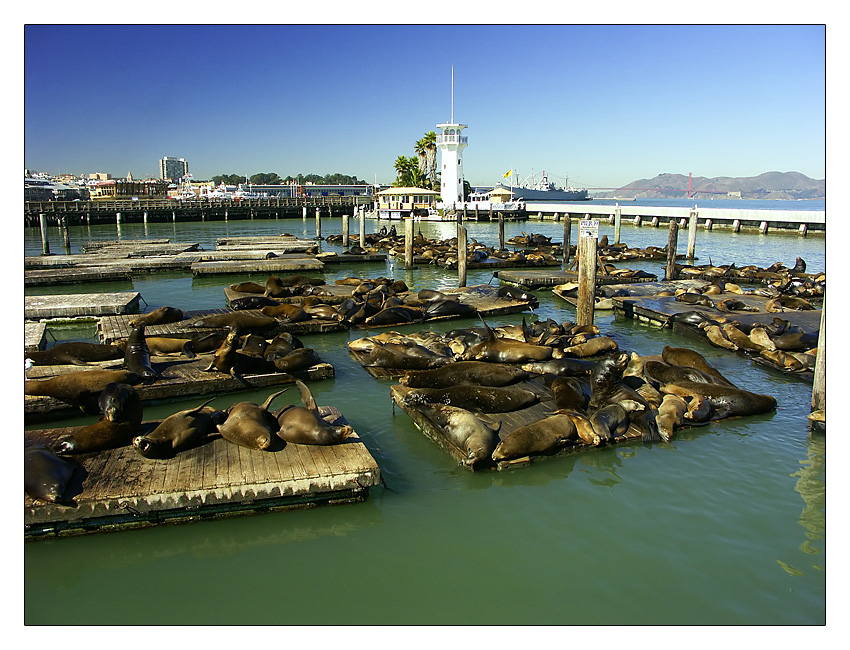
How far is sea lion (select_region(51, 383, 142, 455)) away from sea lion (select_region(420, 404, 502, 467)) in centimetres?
276

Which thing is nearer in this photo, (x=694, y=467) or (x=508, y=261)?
(x=694, y=467)

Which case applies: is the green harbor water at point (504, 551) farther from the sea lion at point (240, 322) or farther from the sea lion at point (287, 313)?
the sea lion at point (287, 313)

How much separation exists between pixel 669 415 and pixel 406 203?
45829 millimetres

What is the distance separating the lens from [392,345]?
8.71 m

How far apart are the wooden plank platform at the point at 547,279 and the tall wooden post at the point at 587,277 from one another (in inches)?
220

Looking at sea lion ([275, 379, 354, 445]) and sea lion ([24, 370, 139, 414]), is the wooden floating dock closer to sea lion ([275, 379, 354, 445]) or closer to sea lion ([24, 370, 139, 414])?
sea lion ([275, 379, 354, 445])

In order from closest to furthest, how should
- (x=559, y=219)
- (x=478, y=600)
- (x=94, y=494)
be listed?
1. (x=478, y=600)
2. (x=94, y=494)
3. (x=559, y=219)

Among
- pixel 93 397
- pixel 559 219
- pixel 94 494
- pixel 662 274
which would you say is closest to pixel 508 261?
pixel 662 274

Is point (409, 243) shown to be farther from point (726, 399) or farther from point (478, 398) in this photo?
point (726, 399)

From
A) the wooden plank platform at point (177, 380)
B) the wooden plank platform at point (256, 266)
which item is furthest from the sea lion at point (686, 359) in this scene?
the wooden plank platform at point (256, 266)

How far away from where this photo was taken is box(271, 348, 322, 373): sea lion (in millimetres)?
7828
